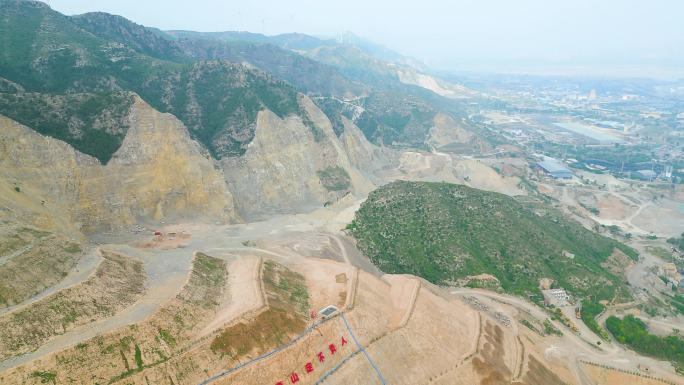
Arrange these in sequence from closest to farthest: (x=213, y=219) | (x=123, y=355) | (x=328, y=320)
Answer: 1. (x=123, y=355)
2. (x=328, y=320)
3. (x=213, y=219)

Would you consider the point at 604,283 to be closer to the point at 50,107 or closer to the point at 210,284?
the point at 210,284

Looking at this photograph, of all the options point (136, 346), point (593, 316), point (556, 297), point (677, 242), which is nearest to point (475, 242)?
point (556, 297)

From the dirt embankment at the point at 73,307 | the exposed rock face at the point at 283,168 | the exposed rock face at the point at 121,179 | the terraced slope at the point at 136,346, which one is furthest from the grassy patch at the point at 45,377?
the exposed rock face at the point at 283,168

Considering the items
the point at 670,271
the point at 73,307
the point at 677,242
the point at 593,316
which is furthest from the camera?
the point at 677,242

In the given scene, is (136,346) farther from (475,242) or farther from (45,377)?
(475,242)

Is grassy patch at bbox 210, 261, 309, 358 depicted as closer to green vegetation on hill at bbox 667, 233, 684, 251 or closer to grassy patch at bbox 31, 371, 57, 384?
grassy patch at bbox 31, 371, 57, 384

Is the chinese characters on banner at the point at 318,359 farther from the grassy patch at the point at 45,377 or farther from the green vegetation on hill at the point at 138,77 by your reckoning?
the green vegetation on hill at the point at 138,77

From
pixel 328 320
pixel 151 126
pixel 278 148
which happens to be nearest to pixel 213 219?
pixel 151 126
